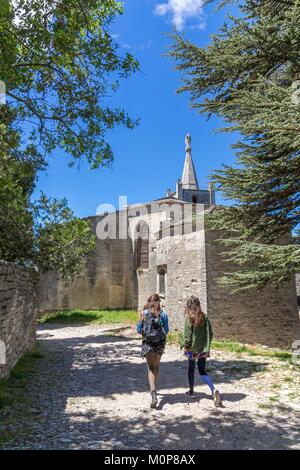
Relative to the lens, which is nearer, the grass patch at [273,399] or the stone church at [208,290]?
the grass patch at [273,399]

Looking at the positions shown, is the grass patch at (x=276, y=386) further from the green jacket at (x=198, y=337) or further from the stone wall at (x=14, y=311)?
the stone wall at (x=14, y=311)

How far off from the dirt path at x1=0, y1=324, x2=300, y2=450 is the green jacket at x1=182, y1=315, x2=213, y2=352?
0.79 m

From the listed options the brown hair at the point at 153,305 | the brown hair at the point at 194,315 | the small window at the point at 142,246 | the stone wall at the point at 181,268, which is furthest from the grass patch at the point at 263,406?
the small window at the point at 142,246

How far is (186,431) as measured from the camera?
397 cm

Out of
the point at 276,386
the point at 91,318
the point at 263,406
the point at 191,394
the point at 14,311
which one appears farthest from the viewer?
the point at 91,318

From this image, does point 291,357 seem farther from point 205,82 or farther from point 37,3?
point 37,3

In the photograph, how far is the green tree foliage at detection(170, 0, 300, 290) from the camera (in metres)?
6.91

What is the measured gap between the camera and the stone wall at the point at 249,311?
10453mm

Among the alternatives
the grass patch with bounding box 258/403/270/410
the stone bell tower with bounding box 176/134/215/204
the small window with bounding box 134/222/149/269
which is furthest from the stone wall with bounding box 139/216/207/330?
the stone bell tower with bounding box 176/134/215/204

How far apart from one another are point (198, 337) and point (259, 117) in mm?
4518

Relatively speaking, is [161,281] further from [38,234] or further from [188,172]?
[188,172]

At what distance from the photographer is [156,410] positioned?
15.6ft

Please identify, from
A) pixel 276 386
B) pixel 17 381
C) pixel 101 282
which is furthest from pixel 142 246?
pixel 276 386

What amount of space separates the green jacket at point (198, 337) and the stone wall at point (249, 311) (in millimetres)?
5223
